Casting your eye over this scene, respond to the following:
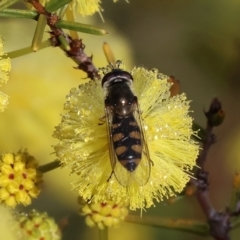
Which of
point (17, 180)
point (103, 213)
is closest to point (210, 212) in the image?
point (103, 213)

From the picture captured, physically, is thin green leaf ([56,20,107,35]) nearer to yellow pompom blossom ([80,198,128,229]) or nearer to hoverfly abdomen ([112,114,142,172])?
hoverfly abdomen ([112,114,142,172])

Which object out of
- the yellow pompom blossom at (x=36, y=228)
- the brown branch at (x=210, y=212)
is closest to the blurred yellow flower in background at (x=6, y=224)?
the yellow pompom blossom at (x=36, y=228)

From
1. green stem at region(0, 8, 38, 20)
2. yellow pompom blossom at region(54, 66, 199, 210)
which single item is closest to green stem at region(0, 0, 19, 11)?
green stem at region(0, 8, 38, 20)

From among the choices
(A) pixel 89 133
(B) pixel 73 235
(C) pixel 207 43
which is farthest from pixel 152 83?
(C) pixel 207 43

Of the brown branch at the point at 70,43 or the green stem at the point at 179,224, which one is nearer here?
the brown branch at the point at 70,43

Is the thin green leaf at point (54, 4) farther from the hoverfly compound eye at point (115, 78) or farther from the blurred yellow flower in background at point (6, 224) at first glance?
the blurred yellow flower in background at point (6, 224)

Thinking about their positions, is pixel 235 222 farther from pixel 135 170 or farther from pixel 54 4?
pixel 54 4

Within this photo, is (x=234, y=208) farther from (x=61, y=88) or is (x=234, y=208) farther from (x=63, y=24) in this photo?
(x=61, y=88)

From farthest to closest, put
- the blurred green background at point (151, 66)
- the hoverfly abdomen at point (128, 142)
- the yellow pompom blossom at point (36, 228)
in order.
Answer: the blurred green background at point (151, 66)
the yellow pompom blossom at point (36, 228)
the hoverfly abdomen at point (128, 142)
